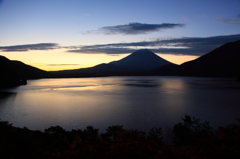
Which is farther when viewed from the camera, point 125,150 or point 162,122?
point 162,122

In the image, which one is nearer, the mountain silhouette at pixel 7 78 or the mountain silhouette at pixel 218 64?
the mountain silhouette at pixel 7 78

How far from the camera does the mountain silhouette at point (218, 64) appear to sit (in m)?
111

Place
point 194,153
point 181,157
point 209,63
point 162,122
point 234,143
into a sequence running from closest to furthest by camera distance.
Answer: point 181,157 → point 194,153 → point 234,143 → point 162,122 → point 209,63

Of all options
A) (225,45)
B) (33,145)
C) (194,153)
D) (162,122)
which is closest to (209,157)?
(194,153)

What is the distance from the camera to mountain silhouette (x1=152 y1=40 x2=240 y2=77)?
11112 centimetres

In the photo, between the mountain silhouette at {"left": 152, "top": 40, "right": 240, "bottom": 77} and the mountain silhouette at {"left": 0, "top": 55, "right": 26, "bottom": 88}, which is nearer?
the mountain silhouette at {"left": 0, "top": 55, "right": 26, "bottom": 88}

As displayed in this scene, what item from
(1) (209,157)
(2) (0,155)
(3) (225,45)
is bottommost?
(1) (209,157)

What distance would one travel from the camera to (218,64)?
12006 centimetres

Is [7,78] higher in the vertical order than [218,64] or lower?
higher

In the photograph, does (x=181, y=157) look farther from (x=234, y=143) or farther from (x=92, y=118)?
(x=92, y=118)

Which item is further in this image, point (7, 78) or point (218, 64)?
point (218, 64)

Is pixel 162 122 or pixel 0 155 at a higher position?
pixel 0 155

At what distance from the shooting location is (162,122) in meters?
10.2

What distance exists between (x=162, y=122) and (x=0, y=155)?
779 centimetres
